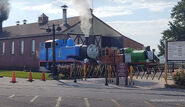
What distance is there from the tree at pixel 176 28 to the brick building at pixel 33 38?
4.62 m

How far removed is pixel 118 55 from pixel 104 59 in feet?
7.75

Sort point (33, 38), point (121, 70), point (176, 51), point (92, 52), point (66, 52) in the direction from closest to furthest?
1. point (176, 51)
2. point (121, 70)
3. point (92, 52)
4. point (66, 52)
5. point (33, 38)

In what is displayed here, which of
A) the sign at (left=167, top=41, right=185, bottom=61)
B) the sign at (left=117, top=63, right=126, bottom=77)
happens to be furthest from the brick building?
the sign at (left=167, top=41, right=185, bottom=61)

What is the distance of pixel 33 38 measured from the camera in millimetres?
52094

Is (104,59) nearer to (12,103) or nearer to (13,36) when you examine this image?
(12,103)

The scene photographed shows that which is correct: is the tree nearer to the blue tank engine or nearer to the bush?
the blue tank engine

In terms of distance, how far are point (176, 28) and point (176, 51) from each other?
117 feet

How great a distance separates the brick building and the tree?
4.62 m

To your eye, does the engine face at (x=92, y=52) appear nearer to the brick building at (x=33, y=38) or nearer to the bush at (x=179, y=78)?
the bush at (x=179, y=78)

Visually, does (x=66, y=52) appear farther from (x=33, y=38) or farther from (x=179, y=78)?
(x=33, y=38)

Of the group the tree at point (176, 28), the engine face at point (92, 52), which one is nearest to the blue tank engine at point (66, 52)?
→ the engine face at point (92, 52)

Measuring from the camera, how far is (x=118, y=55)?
34.2m

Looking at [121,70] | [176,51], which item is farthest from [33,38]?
[176,51]

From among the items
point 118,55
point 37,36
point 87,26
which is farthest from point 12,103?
point 37,36
